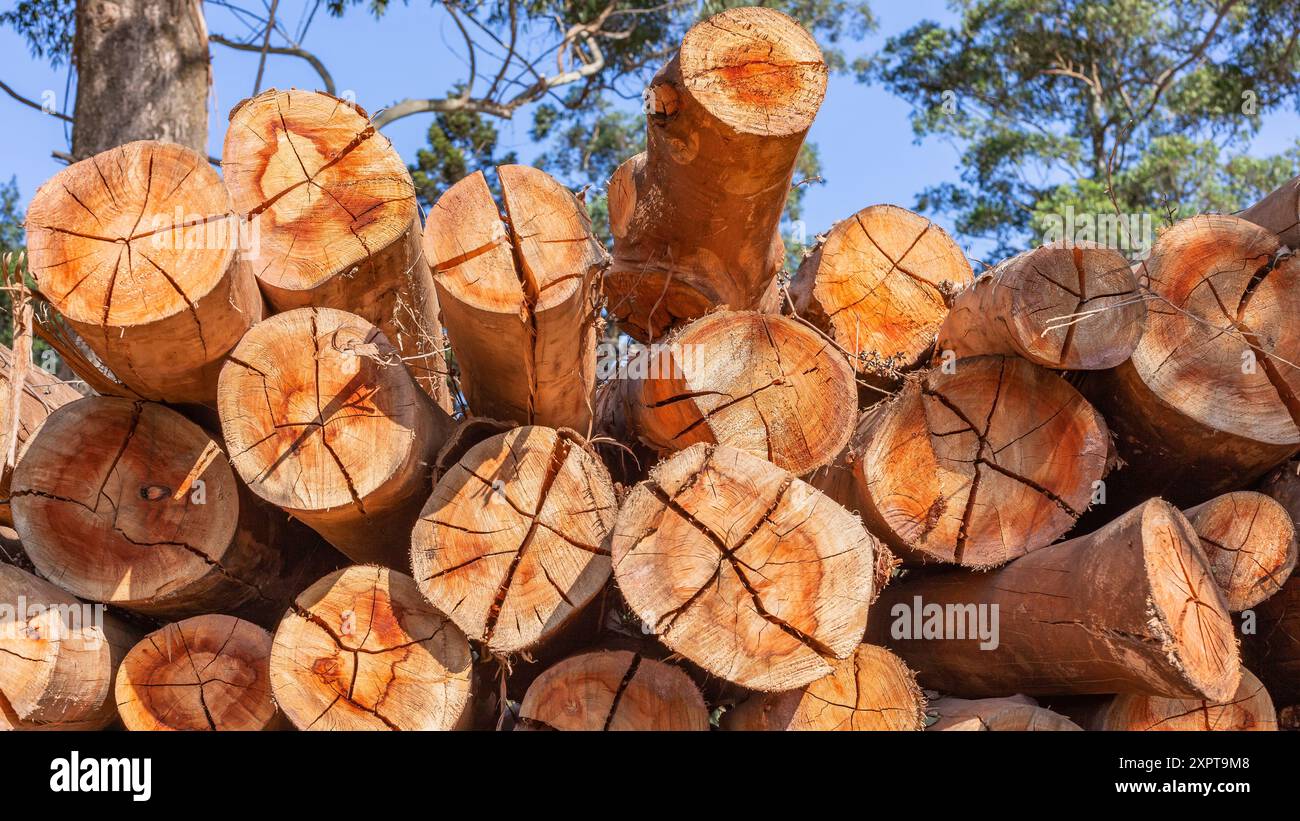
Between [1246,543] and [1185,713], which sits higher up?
[1246,543]

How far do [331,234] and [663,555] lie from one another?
55.6 inches

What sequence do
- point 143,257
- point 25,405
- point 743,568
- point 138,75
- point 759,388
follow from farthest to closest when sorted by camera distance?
1. point 138,75
2. point 25,405
3. point 759,388
4. point 143,257
5. point 743,568

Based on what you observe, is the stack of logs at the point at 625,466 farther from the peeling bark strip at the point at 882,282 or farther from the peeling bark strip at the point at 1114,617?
the peeling bark strip at the point at 882,282

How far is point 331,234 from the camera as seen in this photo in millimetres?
3490

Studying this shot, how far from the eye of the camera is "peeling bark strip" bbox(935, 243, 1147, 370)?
11.2 feet

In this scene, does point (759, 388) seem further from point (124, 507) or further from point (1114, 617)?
point (124, 507)

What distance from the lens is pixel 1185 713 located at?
338 cm

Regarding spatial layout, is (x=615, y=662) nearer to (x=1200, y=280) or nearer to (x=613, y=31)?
(x=1200, y=280)

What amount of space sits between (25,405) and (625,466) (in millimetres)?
2134

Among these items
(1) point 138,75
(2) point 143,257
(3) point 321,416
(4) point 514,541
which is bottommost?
(4) point 514,541

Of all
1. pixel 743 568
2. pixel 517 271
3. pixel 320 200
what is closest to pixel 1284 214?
pixel 743 568

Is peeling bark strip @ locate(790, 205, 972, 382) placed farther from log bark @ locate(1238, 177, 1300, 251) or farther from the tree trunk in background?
the tree trunk in background

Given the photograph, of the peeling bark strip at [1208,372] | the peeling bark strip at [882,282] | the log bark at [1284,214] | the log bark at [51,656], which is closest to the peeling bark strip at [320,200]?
the log bark at [51,656]
